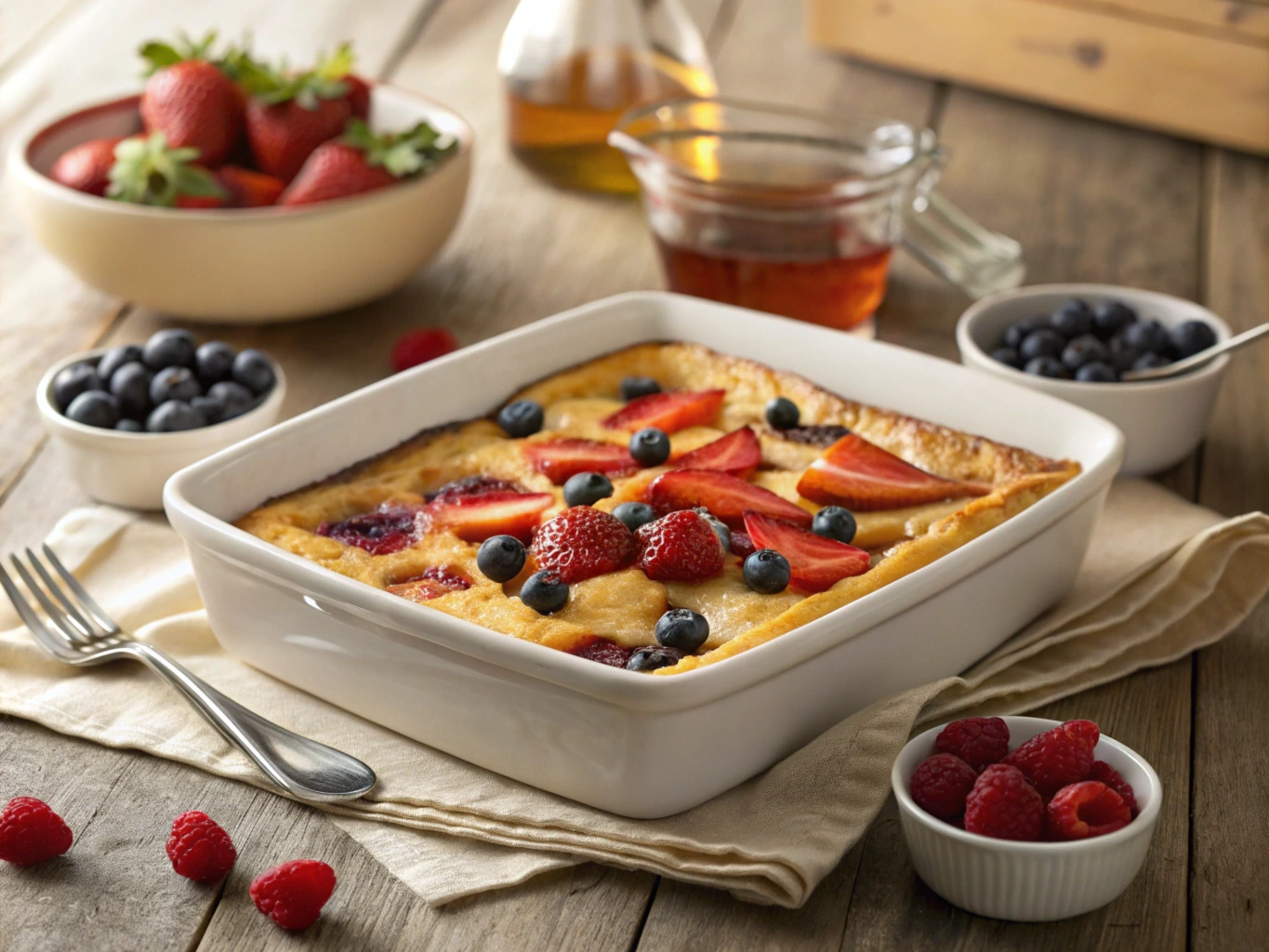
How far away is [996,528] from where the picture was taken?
5.75 feet

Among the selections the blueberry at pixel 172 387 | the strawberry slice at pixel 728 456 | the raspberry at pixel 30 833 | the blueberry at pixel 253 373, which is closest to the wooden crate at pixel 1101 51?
the strawberry slice at pixel 728 456

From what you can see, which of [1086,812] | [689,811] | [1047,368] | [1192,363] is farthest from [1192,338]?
[689,811]

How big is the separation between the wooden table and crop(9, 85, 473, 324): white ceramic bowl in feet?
0.41

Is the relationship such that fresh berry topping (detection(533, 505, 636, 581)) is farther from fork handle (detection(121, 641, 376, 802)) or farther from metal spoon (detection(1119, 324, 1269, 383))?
metal spoon (detection(1119, 324, 1269, 383))

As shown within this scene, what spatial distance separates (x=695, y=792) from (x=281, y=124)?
169cm

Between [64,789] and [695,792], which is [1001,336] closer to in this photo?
[695,792]

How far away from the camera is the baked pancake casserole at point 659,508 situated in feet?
5.51

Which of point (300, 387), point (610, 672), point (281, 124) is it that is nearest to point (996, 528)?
point (610, 672)

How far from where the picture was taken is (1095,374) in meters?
2.29

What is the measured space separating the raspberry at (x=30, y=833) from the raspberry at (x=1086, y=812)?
100 centimetres

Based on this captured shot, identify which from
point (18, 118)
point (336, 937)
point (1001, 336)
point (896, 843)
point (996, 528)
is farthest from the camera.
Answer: point (18, 118)

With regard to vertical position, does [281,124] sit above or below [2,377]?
above

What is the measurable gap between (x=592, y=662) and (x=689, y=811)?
0.22 meters

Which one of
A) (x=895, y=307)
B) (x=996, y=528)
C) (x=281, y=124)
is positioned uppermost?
(x=281, y=124)
